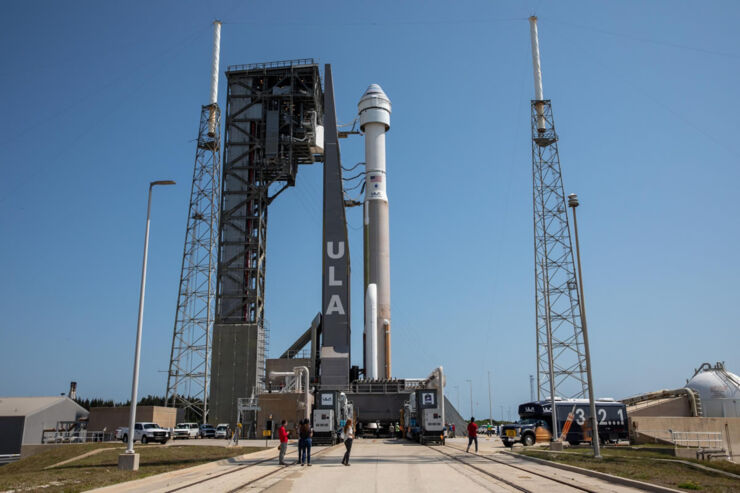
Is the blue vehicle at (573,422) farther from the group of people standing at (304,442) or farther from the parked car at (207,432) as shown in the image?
the parked car at (207,432)

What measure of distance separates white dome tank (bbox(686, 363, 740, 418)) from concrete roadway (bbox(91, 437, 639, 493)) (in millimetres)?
39868

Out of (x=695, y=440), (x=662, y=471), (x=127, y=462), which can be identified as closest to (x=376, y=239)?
(x=695, y=440)

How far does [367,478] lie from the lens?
1741 cm

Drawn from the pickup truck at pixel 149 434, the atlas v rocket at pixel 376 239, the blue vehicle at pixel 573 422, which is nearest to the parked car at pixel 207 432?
the pickup truck at pixel 149 434

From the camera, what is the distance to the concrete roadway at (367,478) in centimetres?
1522

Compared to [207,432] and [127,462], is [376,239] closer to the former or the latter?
[207,432]

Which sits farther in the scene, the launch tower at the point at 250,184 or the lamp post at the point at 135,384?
the launch tower at the point at 250,184

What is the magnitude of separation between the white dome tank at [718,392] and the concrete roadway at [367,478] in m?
39.9

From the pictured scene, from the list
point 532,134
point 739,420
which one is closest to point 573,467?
point 739,420

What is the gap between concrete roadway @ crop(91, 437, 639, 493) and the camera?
15.2 meters

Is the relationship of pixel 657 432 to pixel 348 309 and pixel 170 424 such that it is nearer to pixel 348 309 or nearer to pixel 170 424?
pixel 348 309

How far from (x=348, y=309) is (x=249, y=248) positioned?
16274mm

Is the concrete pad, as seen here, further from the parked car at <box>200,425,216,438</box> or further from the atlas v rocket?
the parked car at <box>200,425,216,438</box>

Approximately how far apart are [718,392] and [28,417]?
62.7m
